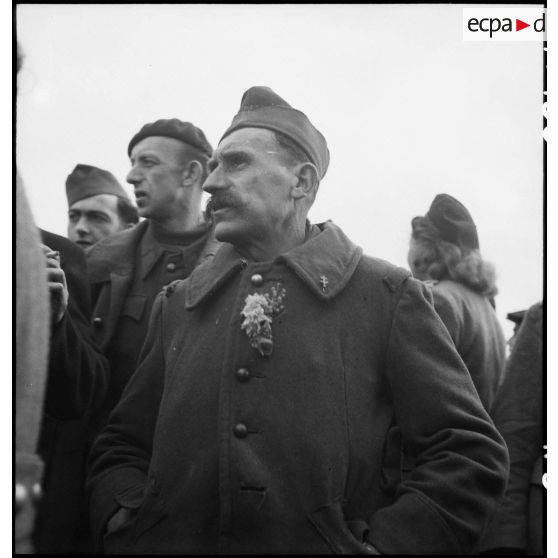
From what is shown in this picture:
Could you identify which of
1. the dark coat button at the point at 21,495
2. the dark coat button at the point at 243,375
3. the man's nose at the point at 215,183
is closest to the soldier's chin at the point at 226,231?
the man's nose at the point at 215,183

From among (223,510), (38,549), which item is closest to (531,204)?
(223,510)

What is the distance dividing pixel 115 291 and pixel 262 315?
2.76 feet

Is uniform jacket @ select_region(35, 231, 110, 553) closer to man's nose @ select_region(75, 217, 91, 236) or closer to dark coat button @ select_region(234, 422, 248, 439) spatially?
man's nose @ select_region(75, 217, 91, 236)

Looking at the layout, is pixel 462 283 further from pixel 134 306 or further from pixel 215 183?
pixel 134 306

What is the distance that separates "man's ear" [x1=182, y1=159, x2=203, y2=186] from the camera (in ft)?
10.8

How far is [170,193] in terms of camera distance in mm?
3244

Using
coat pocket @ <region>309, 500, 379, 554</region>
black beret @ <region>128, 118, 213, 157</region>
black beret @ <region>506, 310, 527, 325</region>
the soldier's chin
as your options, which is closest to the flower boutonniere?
the soldier's chin

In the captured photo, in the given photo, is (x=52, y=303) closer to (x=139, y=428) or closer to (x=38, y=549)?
(x=139, y=428)

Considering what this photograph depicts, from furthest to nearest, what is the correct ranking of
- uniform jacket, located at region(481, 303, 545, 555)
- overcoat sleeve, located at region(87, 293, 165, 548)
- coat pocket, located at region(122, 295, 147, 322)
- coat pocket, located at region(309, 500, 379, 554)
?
coat pocket, located at region(122, 295, 147, 322), uniform jacket, located at region(481, 303, 545, 555), overcoat sleeve, located at region(87, 293, 165, 548), coat pocket, located at region(309, 500, 379, 554)

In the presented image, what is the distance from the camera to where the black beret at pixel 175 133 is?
3123mm

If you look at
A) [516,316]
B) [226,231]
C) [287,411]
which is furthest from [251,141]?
[516,316]

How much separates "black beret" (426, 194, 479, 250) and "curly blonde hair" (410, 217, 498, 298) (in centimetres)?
3

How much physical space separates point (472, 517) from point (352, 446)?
0.43 meters

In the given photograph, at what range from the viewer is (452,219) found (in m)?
3.09
